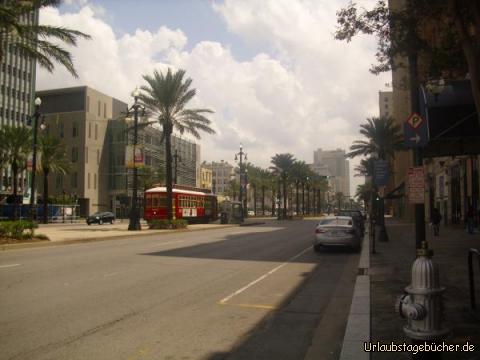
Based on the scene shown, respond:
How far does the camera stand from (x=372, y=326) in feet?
23.3

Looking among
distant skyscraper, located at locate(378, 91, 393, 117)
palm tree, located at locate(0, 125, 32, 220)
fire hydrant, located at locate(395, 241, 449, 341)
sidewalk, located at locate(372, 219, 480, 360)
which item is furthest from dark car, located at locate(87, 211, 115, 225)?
distant skyscraper, located at locate(378, 91, 393, 117)

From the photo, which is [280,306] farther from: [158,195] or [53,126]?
[53,126]

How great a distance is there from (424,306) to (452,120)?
12149 mm

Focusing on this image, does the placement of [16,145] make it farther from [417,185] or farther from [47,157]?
[417,185]

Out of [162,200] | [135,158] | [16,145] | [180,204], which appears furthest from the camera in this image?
[16,145]

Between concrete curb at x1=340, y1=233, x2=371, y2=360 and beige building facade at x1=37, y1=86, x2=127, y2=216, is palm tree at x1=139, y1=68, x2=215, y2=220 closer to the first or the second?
concrete curb at x1=340, y1=233, x2=371, y2=360

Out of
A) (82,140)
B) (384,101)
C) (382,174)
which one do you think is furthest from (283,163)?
(384,101)

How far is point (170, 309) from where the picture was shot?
8.55m

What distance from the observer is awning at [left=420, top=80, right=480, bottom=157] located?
1395 centimetres

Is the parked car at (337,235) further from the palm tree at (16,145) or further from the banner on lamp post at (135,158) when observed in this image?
the palm tree at (16,145)

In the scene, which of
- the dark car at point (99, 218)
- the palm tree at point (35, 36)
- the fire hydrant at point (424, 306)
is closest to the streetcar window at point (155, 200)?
the dark car at point (99, 218)

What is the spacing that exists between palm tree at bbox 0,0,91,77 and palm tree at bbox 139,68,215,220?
13861 millimetres

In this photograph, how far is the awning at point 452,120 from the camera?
1395 centimetres

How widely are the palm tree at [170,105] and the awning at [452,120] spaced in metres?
22.0
